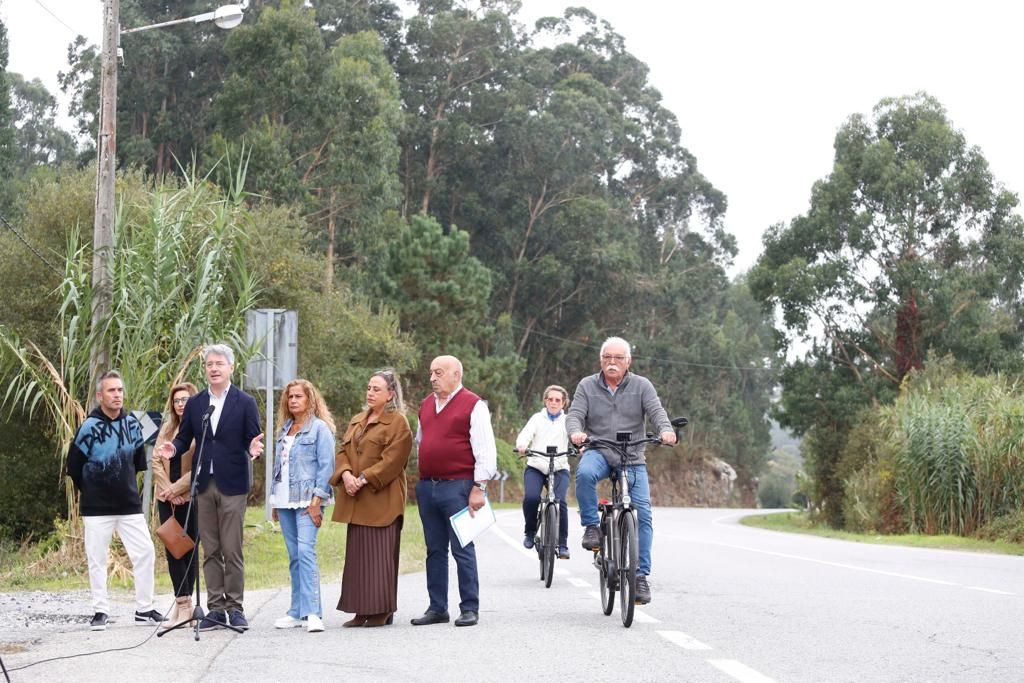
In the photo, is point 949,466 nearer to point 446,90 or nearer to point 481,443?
point 481,443

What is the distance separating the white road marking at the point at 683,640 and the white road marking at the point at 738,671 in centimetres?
62

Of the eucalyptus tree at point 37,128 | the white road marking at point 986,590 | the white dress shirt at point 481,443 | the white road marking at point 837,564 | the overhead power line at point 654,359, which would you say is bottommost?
the white road marking at point 986,590

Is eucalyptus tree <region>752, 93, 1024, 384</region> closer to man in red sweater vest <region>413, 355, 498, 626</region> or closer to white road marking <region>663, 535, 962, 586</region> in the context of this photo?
white road marking <region>663, 535, 962, 586</region>

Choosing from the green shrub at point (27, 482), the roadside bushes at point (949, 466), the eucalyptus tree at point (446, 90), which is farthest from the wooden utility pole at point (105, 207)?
the eucalyptus tree at point (446, 90)

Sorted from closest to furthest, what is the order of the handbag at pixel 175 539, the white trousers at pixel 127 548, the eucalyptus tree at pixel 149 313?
the handbag at pixel 175 539 < the white trousers at pixel 127 548 < the eucalyptus tree at pixel 149 313

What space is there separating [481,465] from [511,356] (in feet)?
162

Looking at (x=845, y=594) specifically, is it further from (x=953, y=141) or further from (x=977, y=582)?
(x=953, y=141)

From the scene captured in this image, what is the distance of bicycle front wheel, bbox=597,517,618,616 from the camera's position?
10.8 meters

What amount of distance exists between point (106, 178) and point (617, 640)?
10.3 meters

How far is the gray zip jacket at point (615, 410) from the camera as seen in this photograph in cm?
1109

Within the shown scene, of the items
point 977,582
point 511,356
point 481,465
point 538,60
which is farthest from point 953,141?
point 481,465

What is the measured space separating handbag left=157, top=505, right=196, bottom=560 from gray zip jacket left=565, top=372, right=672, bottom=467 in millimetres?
2811

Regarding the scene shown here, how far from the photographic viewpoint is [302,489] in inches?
422

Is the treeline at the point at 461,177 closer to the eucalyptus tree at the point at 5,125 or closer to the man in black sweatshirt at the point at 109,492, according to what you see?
the eucalyptus tree at the point at 5,125
